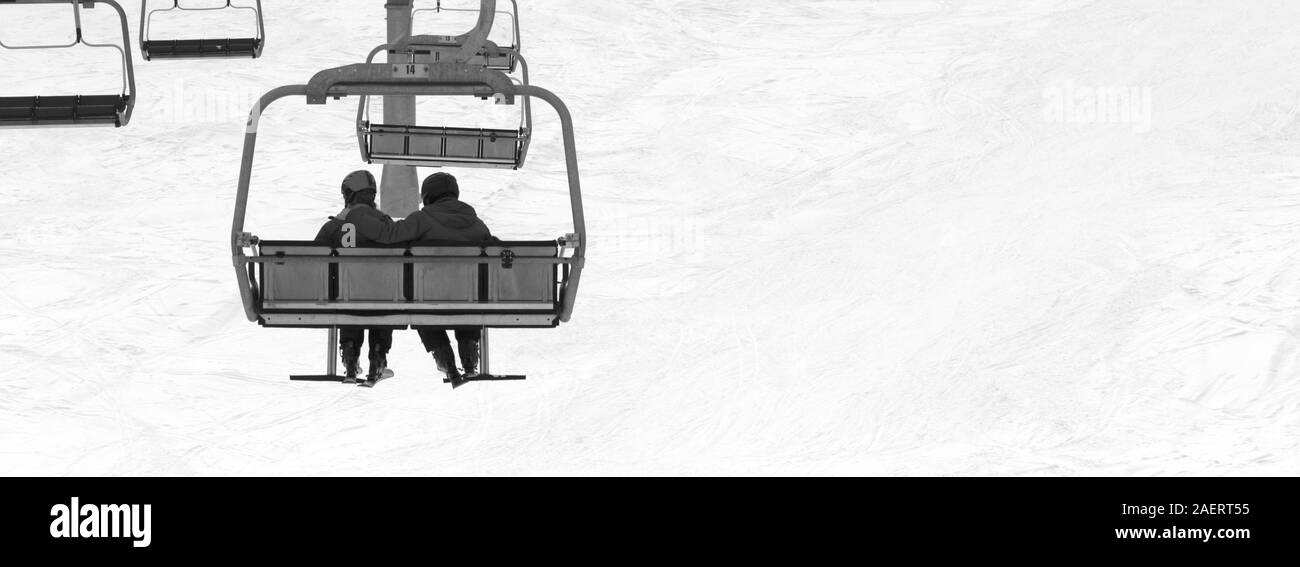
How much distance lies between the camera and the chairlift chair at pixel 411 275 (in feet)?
22.2

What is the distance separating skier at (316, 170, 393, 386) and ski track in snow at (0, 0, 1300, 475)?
10.0 feet

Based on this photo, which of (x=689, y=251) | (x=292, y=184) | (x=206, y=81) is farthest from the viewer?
(x=206, y=81)

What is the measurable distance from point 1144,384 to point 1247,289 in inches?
76.9

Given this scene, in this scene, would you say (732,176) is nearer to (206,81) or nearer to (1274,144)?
(1274,144)

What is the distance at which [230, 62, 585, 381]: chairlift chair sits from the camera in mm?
6773

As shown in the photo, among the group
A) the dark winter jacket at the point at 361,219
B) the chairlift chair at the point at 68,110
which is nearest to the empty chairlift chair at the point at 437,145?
the chairlift chair at the point at 68,110

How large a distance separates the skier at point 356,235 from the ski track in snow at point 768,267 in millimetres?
3055

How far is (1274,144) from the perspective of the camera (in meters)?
16.8

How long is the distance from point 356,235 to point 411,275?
343 millimetres

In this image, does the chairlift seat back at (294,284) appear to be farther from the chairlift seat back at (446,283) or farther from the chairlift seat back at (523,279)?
the chairlift seat back at (523,279)

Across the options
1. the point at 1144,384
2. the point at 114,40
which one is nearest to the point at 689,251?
the point at 1144,384

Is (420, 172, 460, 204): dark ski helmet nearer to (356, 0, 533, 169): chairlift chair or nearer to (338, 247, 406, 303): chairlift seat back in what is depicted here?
(338, 247, 406, 303): chairlift seat back

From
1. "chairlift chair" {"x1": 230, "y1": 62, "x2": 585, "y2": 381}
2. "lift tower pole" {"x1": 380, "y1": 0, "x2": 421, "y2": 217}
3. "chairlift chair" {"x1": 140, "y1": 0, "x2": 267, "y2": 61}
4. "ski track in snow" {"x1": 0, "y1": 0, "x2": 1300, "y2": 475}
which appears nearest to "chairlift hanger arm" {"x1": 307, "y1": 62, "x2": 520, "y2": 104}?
"chairlift chair" {"x1": 230, "y1": 62, "x2": 585, "y2": 381}

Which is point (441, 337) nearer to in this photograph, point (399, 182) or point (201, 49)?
point (201, 49)
